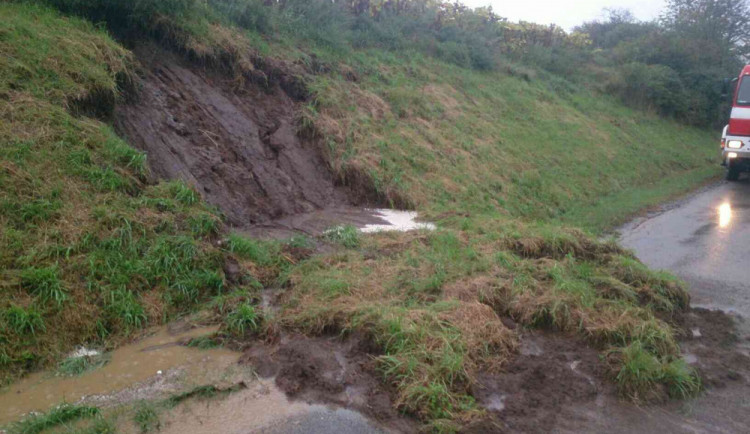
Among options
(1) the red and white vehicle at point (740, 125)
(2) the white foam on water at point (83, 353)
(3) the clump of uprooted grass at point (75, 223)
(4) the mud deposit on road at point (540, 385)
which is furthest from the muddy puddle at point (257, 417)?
(1) the red and white vehicle at point (740, 125)

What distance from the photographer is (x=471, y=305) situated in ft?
20.0

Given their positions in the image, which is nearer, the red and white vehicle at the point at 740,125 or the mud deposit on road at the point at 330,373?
the mud deposit on road at the point at 330,373

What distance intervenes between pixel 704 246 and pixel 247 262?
792cm

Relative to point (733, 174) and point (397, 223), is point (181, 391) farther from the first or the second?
point (733, 174)

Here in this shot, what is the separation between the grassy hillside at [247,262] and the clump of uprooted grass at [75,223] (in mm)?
17

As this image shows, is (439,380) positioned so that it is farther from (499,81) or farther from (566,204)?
(499,81)

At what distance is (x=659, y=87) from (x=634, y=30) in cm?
1323

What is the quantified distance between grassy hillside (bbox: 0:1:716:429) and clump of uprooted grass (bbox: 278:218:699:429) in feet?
0.07

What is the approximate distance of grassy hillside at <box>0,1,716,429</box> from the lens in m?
5.33

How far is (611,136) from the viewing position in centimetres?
2305

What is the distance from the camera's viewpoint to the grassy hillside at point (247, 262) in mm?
5332

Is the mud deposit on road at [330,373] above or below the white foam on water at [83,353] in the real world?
above

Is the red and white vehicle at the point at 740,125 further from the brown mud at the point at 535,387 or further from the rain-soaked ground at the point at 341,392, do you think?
the brown mud at the point at 535,387

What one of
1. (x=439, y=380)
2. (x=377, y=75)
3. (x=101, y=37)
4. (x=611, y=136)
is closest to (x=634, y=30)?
(x=611, y=136)
